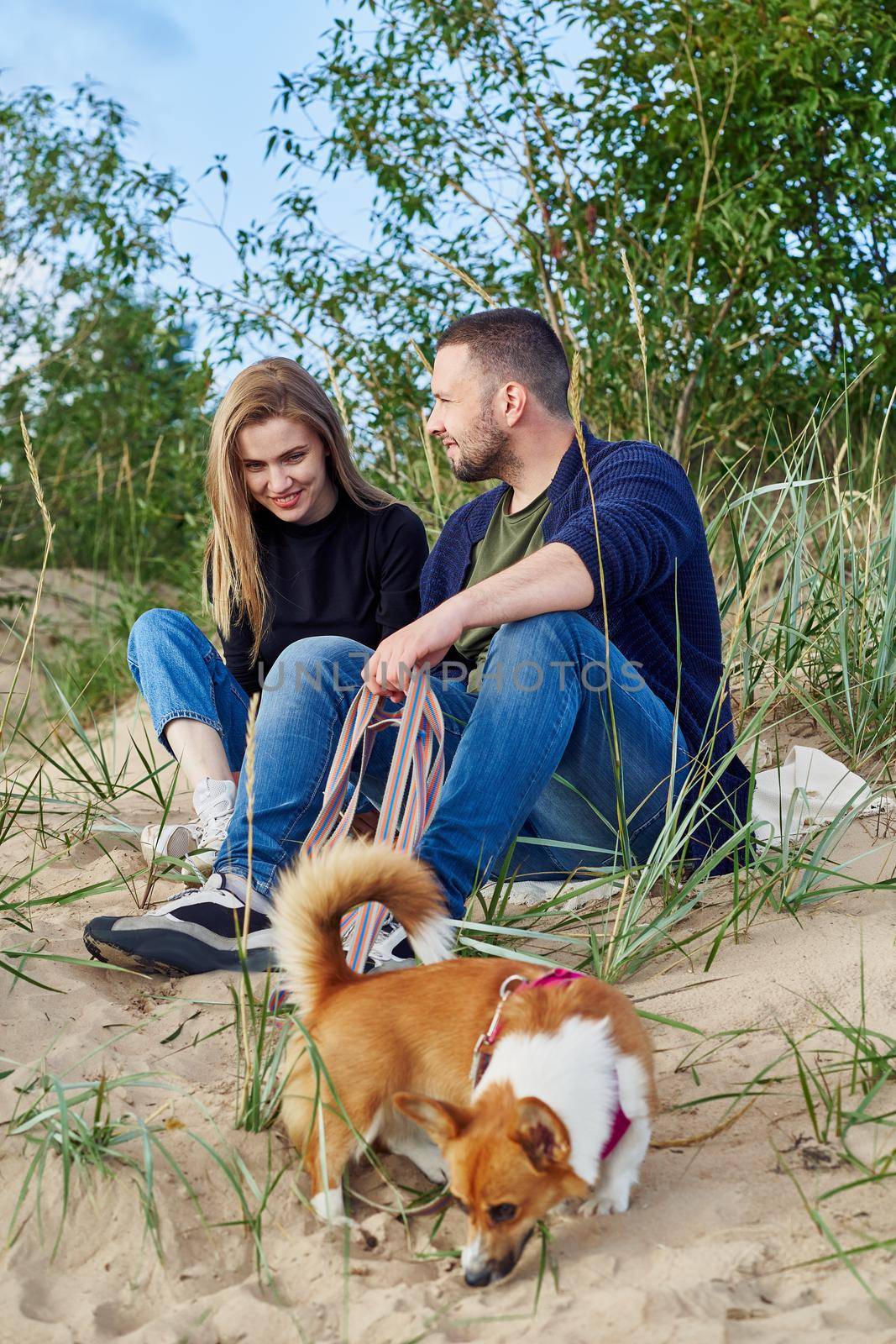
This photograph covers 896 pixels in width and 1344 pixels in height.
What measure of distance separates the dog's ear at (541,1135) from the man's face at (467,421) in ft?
6.58

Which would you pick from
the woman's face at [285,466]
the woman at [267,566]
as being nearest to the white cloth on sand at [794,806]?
the woman at [267,566]

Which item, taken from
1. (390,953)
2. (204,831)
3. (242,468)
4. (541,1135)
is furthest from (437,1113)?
(242,468)


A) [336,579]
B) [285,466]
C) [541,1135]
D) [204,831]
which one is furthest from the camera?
[336,579]

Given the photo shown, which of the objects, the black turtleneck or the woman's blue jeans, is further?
the black turtleneck

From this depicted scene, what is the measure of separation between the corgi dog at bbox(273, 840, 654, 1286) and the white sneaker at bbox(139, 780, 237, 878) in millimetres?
1122


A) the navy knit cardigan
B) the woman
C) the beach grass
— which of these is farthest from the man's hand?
the woman

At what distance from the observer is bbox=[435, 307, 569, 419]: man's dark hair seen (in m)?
3.07

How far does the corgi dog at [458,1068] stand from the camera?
149cm

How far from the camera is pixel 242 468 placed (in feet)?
11.0

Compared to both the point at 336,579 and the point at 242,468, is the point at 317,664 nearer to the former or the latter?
the point at 336,579

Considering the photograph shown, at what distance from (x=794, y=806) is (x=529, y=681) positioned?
730mm

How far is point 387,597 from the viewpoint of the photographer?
3.47 meters

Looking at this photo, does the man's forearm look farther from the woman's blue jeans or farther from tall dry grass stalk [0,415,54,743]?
the woman's blue jeans

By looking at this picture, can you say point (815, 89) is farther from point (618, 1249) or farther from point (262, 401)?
point (618, 1249)
